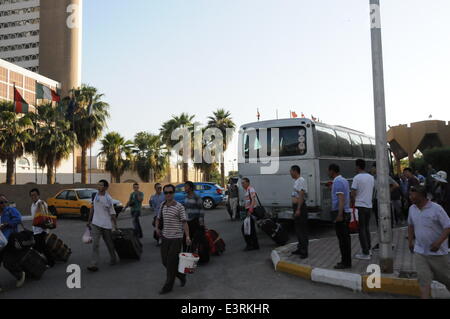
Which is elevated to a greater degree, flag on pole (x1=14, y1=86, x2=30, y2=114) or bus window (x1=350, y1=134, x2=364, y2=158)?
flag on pole (x1=14, y1=86, x2=30, y2=114)

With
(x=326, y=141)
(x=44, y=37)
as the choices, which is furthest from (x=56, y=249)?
(x=44, y=37)

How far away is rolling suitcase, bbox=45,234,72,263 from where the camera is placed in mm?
8156

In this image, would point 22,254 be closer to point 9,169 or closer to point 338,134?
point 338,134

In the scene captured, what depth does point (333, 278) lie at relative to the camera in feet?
20.5

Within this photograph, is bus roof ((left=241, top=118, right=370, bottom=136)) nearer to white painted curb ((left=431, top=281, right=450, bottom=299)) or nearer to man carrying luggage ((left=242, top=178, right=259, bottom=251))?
man carrying luggage ((left=242, top=178, right=259, bottom=251))

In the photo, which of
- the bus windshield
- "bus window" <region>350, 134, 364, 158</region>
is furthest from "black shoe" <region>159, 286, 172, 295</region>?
"bus window" <region>350, 134, 364, 158</region>

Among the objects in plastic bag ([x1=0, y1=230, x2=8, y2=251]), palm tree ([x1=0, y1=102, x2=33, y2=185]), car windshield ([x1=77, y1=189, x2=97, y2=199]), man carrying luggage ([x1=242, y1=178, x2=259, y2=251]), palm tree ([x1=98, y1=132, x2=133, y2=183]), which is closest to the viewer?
plastic bag ([x1=0, y1=230, x2=8, y2=251])

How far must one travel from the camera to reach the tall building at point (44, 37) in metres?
88.7

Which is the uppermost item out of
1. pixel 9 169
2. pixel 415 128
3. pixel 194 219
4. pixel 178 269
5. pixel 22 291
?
pixel 415 128

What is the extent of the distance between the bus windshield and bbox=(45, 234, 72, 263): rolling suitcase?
6.54m

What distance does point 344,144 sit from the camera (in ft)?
44.8

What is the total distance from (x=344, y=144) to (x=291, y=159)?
2870 mm
